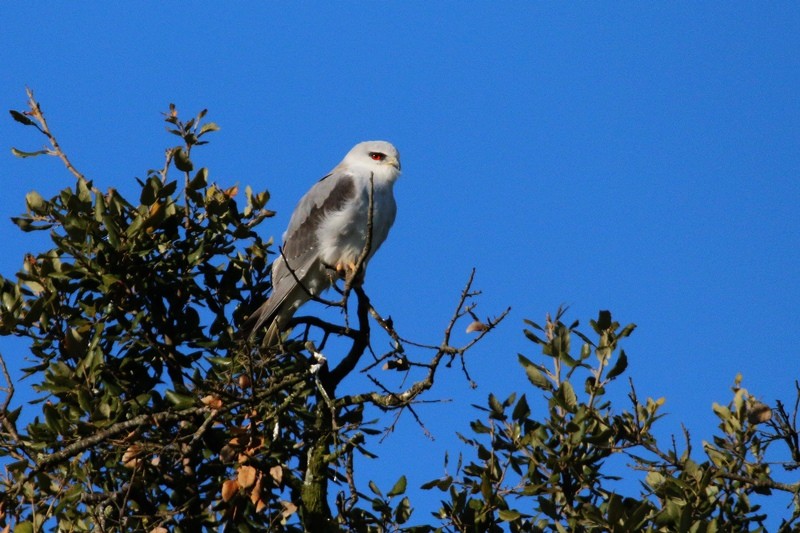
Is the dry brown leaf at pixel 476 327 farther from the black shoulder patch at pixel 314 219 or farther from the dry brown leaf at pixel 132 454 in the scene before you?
the black shoulder patch at pixel 314 219

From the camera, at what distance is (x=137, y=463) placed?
4.05 meters

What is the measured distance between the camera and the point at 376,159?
6.88m

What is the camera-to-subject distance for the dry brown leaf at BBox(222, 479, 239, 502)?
4.09 meters

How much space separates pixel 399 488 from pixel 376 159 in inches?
127

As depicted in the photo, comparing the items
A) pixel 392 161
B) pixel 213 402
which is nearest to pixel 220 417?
pixel 213 402

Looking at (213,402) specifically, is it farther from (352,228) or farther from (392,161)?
(392,161)

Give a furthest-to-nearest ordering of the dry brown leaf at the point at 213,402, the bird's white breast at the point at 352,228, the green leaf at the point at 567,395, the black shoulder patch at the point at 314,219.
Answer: the black shoulder patch at the point at 314,219
the bird's white breast at the point at 352,228
the dry brown leaf at the point at 213,402
the green leaf at the point at 567,395

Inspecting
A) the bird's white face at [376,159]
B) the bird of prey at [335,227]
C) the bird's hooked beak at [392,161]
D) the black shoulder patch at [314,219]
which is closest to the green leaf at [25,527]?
the bird of prey at [335,227]

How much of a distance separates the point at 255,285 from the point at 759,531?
258 cm

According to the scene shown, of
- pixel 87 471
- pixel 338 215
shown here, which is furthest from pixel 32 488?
pixel 338 215

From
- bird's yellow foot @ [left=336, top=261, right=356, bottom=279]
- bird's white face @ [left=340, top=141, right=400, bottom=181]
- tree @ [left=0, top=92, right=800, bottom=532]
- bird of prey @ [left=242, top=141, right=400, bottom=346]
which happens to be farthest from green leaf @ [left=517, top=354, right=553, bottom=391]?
bird's white face @ [left=340, top=141, right=400, bottom=181]

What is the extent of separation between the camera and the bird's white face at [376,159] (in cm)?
673

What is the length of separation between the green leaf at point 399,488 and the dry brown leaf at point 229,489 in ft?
1.96

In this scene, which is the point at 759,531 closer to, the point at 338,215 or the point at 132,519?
the point at 132,519
